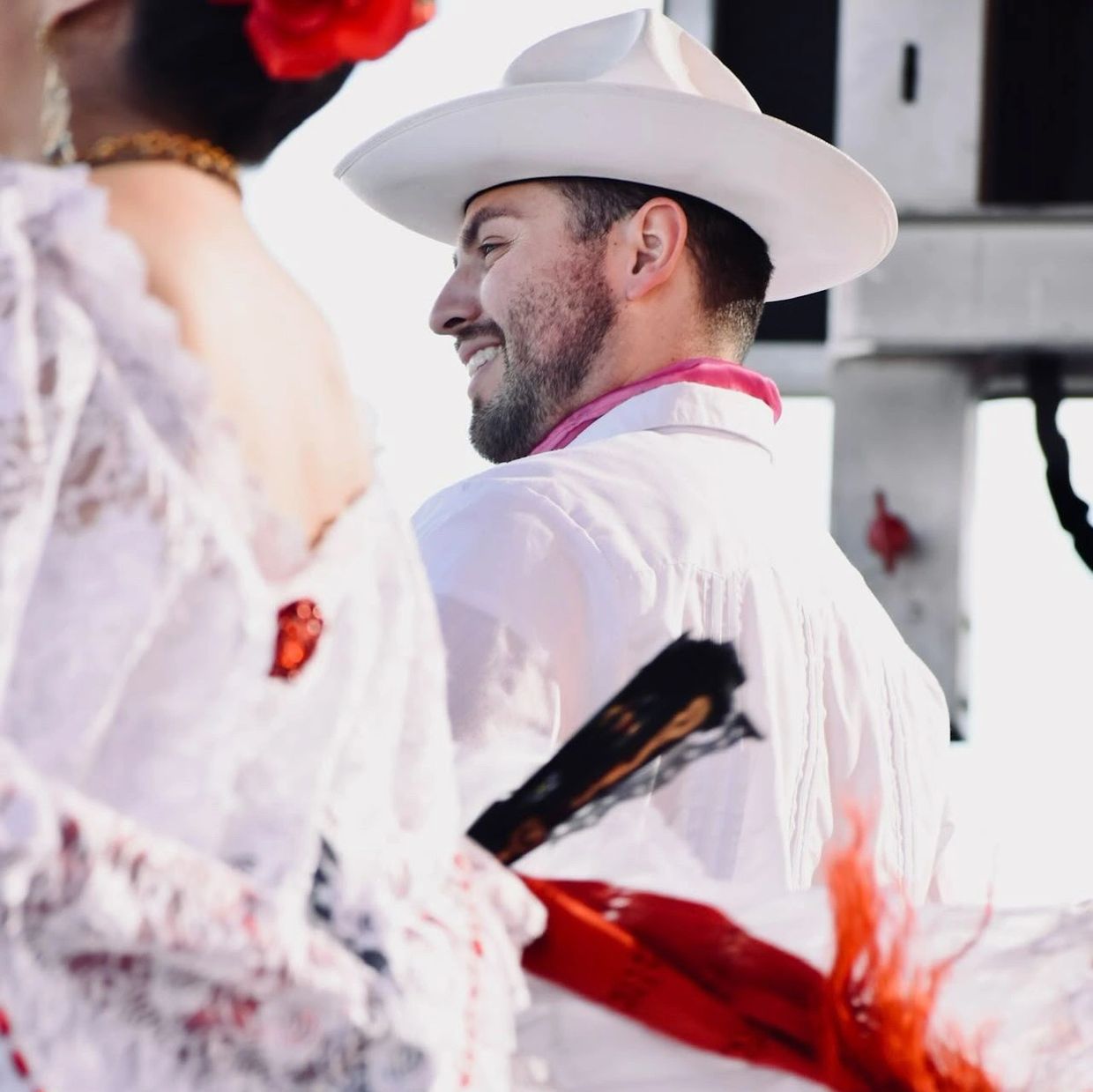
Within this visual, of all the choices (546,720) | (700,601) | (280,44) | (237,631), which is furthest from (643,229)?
(237,631)

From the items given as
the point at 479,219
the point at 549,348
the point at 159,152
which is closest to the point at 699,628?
the point at 549,348

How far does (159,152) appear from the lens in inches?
42.8

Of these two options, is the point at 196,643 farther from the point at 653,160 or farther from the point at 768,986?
the point at 653,160

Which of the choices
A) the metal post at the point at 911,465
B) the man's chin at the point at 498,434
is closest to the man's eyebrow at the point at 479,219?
the man's chin at the point at 498,434

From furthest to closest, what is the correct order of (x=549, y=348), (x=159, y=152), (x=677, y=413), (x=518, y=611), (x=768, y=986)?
(x=549, y=348)
(x=677, y=413)
(x=518, y=611)
(x=768, y=986)
(x=159, y=152)

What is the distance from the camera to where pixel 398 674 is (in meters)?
1.12

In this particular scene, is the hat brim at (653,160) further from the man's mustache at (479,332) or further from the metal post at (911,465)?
the metal post at (911,465)

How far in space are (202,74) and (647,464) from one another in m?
0.92

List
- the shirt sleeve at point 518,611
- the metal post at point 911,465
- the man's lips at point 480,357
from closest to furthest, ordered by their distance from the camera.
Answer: the shirt sleeve at point 518,611 < the man's lips at point 480,357 < the metal post at point 911,465

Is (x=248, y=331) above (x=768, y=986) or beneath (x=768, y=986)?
above

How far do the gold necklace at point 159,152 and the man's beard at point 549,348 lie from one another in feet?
3.78

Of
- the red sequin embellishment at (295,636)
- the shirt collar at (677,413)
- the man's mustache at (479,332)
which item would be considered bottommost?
the shirt collar at (677,413)

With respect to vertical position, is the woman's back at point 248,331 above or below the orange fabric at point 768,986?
above

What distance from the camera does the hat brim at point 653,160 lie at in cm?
231
